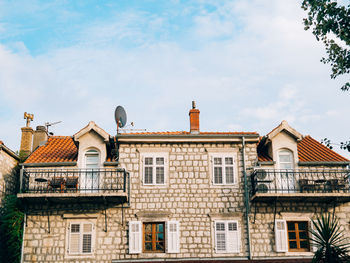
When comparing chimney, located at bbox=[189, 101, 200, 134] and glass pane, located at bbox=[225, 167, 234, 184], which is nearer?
glass pane, located at bbox=[225, 167, 234, 184]

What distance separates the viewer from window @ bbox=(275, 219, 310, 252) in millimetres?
20234

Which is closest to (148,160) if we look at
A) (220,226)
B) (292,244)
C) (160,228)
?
(160,228)

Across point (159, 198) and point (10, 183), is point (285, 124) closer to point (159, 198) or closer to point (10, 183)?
point (159, 198)

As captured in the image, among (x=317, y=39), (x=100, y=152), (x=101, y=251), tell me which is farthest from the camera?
(x=100, y=152)

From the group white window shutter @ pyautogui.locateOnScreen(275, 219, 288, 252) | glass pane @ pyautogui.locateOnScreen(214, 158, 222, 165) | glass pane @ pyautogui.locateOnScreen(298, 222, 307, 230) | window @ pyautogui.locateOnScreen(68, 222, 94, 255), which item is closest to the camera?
window @ pyautogui.locateOnScreen(68, 222, 94, 255)

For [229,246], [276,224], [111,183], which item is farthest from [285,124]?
[111,183]

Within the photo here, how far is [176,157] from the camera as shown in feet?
70.6

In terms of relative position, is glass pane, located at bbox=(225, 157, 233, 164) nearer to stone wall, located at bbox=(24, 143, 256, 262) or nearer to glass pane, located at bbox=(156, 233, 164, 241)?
stone wall, located at bbox=(24, 143, 256, 262)

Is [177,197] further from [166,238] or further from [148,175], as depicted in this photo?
[166,238]

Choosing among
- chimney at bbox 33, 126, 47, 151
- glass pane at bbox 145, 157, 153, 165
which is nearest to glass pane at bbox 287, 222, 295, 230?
glass pane at bbox 145, 157, 153, 165

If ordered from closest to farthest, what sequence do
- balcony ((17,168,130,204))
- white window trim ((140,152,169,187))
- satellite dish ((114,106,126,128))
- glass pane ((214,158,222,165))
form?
balcony ((17,168,130,204))
white window trim ((140,152,169,187))
glass pane ((214,158,222,165))
satellite dish ((114,106,126,128))

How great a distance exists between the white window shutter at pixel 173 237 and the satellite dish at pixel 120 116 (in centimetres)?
567

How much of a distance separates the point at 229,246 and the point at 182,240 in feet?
6.76

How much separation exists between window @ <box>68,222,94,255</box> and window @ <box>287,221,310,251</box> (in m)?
8.71
